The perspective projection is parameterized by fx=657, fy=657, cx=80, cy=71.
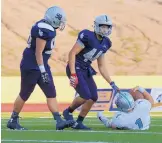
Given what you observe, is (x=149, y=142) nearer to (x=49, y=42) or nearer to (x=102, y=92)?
(x=49, y=42)

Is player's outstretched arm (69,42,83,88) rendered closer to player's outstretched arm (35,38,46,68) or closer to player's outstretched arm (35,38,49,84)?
player's outstretched arm (35,38,49,84)

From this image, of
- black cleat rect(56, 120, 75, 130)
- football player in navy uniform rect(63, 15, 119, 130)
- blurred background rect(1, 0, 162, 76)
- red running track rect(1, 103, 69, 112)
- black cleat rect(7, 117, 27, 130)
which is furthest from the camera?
blurred background rect(1, 0, 162, 76)

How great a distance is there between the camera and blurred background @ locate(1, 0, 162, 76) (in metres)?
28.9

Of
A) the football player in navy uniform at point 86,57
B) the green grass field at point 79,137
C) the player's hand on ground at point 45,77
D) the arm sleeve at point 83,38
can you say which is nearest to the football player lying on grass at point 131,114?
the football player in navy uniform at point 86,57

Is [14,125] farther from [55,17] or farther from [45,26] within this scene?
[55,17]

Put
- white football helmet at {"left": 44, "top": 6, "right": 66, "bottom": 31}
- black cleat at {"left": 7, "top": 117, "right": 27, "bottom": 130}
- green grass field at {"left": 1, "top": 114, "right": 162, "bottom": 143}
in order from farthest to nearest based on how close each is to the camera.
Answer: black cleat at {"left": 7, "top": 117, "right": 27, "bottom": 130}, white football helmet at {"left": 44, "top": 6, "right": 66, "bottom": 31}, green grass field at {"left": 1, "top": 114, "right": 162, "bottom": 143}

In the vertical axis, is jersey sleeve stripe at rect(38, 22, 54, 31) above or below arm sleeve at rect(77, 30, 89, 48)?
above

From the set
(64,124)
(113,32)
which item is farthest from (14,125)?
(113,32)

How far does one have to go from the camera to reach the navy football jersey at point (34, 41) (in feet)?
26.6

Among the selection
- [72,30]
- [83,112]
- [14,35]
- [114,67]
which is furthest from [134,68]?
[83,112]

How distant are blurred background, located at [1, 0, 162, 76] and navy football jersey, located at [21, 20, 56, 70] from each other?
19745 millimetres

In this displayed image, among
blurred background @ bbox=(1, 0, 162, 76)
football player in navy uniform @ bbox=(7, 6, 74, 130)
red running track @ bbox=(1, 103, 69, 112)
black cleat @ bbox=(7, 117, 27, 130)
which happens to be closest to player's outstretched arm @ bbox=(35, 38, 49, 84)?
football player in navy uniform @ bbox=(7, 6, 74, 130)

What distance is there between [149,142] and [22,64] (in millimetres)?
2539

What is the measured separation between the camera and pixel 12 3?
1234 inches
